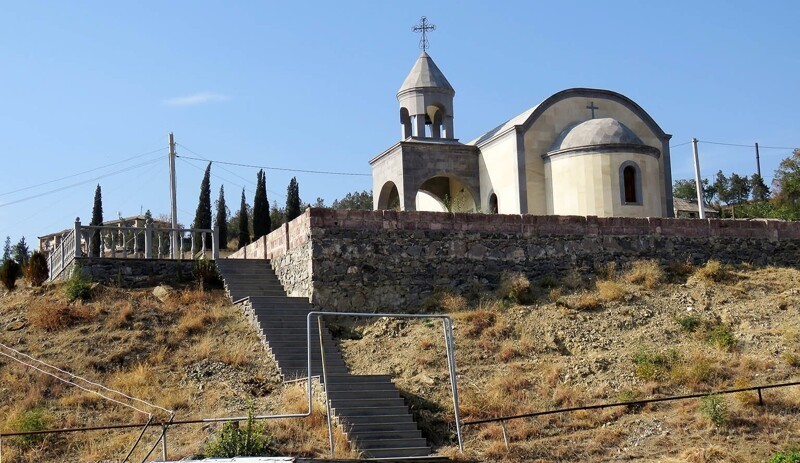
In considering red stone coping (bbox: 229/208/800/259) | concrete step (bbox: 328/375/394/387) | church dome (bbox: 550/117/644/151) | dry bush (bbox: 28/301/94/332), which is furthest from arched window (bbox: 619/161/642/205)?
dry bush (bbox: 28/301/94/332)

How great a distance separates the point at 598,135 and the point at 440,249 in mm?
7567

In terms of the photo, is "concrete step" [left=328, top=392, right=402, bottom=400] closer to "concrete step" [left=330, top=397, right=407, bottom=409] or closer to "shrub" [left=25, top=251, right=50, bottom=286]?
"concrete step" [left=330, top=397, right=407, bottom=409]

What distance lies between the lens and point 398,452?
1494 centimetres

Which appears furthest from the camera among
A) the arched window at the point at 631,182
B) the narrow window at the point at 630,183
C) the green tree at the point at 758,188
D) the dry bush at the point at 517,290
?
the green tree at the point at 758,188

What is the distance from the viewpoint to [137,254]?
Answer: 24.2m

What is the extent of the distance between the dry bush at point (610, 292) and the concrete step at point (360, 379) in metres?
6.91

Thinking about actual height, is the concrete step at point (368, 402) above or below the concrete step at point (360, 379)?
below

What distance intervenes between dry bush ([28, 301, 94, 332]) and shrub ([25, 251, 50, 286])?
2809 mm

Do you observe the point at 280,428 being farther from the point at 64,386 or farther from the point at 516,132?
the point at 516,132

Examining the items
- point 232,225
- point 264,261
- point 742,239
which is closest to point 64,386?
point 264,261

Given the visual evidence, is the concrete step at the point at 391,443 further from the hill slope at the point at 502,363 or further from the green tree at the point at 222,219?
the green tree at the point at 222,219

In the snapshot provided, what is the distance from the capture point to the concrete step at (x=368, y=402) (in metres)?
16.0

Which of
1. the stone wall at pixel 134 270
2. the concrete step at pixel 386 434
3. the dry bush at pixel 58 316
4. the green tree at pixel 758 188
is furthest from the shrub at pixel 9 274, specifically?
the green tree at pixel 758 188

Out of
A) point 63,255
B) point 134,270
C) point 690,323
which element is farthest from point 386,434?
point 63,255
